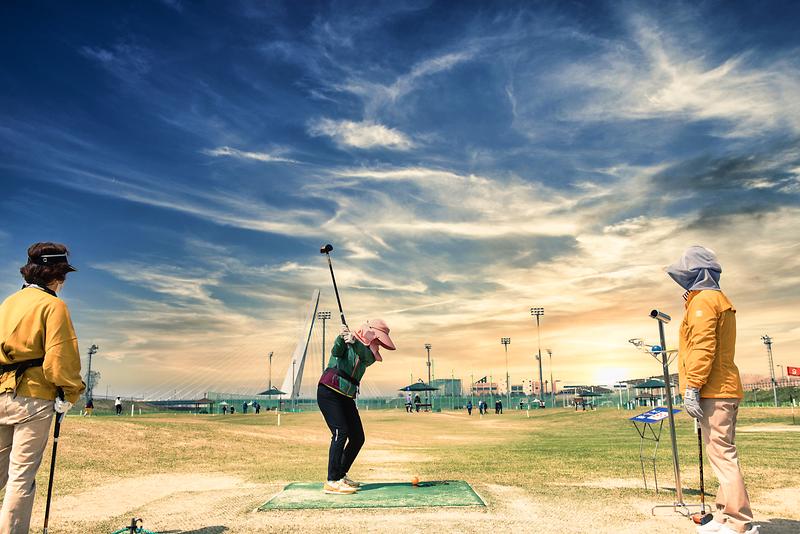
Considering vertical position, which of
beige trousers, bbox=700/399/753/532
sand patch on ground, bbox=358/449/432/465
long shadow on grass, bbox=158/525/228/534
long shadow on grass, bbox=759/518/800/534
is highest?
beige trousers, bbox=700/399/753/532

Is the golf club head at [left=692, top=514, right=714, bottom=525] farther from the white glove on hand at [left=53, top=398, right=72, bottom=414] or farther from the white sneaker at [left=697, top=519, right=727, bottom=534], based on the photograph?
the white glove on hand at [left=53, top=398, right=72, bottom=414]

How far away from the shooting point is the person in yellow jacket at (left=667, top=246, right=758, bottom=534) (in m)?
6.20

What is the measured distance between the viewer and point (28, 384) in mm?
5570

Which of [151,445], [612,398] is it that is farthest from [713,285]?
[612,398]

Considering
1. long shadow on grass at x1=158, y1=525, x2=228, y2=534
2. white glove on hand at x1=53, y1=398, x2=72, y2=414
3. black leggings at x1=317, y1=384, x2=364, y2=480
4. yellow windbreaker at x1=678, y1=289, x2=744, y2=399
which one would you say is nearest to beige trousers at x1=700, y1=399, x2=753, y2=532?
yellow windbreaker at x1=678, y1=289, x2=744, y2=399

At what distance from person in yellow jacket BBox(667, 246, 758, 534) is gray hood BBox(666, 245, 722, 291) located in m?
0.03

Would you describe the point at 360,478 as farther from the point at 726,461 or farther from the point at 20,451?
the point at 20,451

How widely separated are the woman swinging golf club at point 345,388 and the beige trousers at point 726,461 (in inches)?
177

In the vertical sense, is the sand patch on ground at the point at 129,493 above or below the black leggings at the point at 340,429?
below

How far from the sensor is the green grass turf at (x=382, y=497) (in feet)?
27.1

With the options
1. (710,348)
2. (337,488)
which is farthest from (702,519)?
(337,488)

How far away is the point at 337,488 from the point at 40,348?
4.89 meters

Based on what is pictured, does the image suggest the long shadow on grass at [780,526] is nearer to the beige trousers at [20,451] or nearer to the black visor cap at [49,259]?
the beige trousers at [20,451]

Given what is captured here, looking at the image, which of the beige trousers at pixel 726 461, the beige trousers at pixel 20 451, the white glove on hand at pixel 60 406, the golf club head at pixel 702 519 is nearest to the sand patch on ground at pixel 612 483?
the golf club head at pixel 702 519
